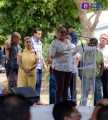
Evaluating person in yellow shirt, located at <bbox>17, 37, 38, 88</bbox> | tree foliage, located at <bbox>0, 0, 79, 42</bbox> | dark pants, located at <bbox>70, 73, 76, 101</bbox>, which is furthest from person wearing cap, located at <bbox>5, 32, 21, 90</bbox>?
tree foliage, located at <bbox>0, 0, 79, 42</bbox>

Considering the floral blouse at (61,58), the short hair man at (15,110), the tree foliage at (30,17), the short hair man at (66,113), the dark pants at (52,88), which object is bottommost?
the dark pants at (52,88)

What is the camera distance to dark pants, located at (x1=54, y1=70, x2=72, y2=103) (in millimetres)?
8125

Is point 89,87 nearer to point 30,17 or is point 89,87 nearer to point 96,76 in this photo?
point 96,76

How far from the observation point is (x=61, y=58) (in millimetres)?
8023

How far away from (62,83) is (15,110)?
18.0 ft

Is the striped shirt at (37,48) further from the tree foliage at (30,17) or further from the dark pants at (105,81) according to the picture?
the tree foliage at (30,17)

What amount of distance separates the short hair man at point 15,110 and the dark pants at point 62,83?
527 cm

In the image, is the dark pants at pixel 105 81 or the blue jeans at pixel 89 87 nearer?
the blue jeans at pixel 89 87

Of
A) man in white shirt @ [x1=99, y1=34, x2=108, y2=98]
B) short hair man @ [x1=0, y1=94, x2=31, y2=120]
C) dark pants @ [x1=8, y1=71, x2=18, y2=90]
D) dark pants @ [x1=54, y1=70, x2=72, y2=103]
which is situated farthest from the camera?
dark pants @ [x1=8, y1=71, x2=18, y2=90]

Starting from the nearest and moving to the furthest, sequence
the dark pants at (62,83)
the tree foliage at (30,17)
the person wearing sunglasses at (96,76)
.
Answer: the dark pants at (62,83) → the person wearing sunglasses at (96,76) → the tree foliage at (30,17)

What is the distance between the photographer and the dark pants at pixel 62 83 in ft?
26.7

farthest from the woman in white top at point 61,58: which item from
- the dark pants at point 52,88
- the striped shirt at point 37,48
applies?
the striped shirt at point 37,48

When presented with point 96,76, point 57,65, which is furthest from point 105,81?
point 57,65

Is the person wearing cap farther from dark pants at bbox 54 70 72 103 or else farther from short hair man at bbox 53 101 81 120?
short hair man at bbox 53 101 81 120
